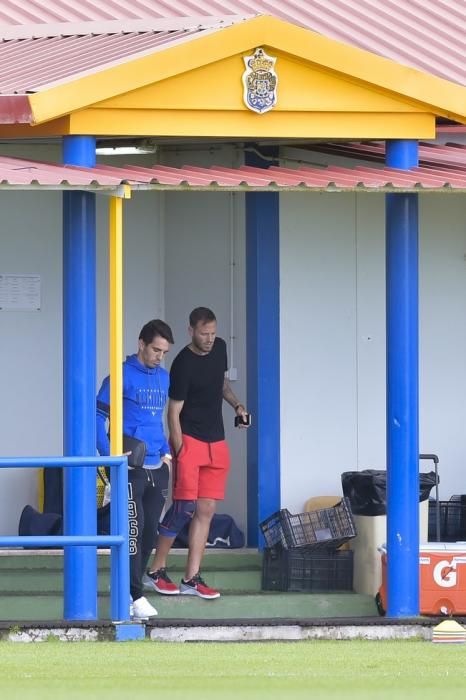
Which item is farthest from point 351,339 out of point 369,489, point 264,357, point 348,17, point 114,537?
point 348,17

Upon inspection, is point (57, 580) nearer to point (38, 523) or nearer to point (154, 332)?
point (38, 523)

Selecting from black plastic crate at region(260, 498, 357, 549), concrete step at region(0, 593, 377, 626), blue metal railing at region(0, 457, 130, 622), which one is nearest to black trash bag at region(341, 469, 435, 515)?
black plastic crate at region(260, 498, 357, 549)

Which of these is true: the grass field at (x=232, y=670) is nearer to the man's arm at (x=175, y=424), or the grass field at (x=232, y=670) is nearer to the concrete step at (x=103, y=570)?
the concrete step at (x=103, y=570)

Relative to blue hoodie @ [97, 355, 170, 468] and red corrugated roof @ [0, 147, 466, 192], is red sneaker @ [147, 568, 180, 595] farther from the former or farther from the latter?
red corrugated roof @ [0, 147, 466, 192]

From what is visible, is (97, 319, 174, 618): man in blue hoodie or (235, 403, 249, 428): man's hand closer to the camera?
(97, 319, 174, 618): man in blue hoodie

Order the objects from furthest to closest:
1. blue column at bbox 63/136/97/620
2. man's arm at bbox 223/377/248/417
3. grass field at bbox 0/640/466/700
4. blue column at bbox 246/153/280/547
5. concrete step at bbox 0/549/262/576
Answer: blue column at bbox 246/153/280/547, concrete step at bbox 0/549/262/576, man's arm at bbox 223/377/248/417, blue column at bbox 63/136/97/620, grass field at bbox 0/640/466/700

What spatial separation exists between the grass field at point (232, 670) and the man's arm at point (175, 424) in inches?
57.6

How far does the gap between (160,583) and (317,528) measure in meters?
1.07

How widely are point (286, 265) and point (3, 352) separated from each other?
6.93 ft

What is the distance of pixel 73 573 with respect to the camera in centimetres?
1060

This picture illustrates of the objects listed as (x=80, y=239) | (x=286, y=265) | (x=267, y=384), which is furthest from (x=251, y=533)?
(x=80, y=239)

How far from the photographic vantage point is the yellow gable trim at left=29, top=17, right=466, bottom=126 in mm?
10406

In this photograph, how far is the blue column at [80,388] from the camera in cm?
1059

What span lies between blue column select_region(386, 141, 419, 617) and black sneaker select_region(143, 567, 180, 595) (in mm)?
1346
